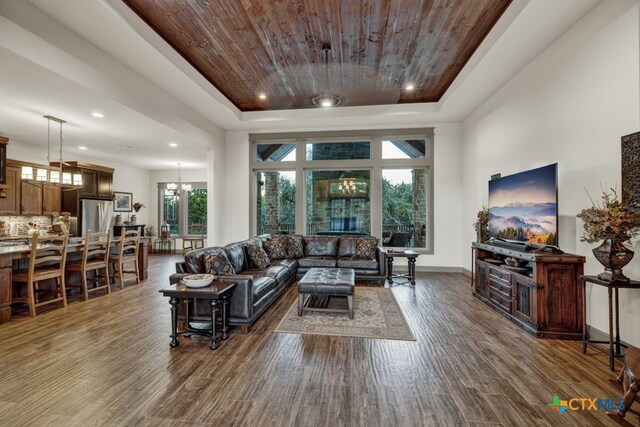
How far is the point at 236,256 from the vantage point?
436cm

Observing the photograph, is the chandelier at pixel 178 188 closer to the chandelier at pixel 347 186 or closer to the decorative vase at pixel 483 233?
the chandelier at pixel 347 186

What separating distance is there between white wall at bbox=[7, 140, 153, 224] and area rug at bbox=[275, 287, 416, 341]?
758 cm

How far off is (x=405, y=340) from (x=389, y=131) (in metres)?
5.00

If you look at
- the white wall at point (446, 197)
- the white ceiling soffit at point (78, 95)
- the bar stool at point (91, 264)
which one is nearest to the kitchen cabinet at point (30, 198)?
the white ceiling soffit at point (78, 95)

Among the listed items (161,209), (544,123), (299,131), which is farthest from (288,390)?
(161,209)

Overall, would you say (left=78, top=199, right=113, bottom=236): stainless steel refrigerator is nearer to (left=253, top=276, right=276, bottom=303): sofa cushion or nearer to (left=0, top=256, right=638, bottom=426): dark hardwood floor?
(left=0, top=256, right=638, bottom=426): dark hardwood floor

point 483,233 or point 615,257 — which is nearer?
point 615,257

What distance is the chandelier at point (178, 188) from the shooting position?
9695 mm

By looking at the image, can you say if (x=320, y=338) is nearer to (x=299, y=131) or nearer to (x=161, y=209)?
(x=299, y=131)

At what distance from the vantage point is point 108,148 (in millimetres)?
7285

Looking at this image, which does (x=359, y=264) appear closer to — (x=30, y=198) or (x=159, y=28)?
(x=159, y=28)

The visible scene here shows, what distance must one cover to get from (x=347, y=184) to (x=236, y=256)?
3.55 m

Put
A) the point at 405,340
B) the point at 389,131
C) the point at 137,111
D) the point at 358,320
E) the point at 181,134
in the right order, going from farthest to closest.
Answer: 1. the point at 389,131
2. the point at 181,134
3. the point at 137,111
4. the point at 358,320
5. the point at 405,340

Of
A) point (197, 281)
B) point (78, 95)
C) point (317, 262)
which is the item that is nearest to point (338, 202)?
point (317, 262)
